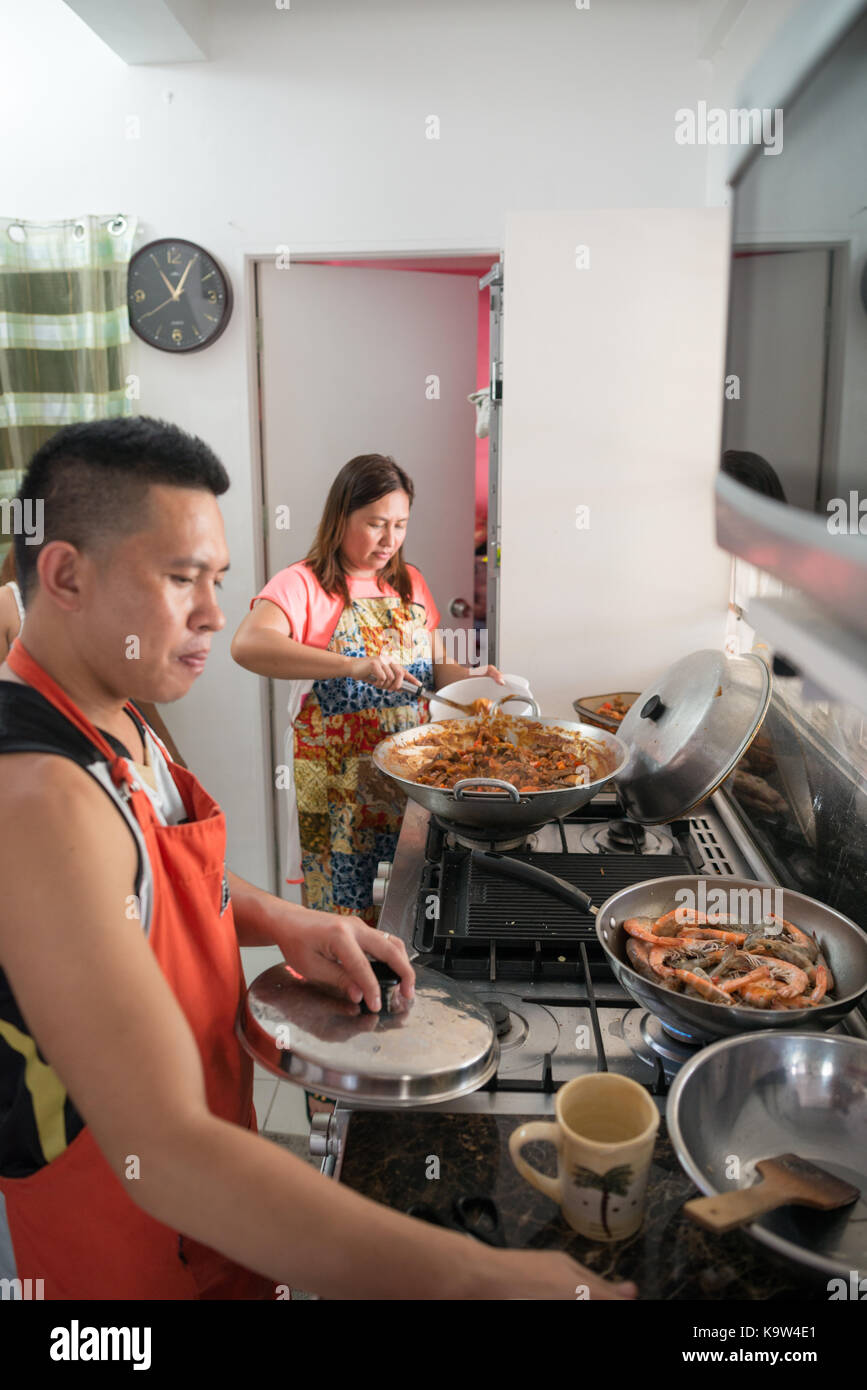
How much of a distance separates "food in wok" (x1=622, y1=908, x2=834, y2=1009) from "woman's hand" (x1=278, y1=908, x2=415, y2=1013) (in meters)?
0.31

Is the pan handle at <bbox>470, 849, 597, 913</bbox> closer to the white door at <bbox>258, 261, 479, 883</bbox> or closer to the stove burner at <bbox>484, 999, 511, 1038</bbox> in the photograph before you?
the stove burner at <bbox>484, 999, 511, 1038</bbox>

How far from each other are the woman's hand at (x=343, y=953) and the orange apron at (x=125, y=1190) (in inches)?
4.1

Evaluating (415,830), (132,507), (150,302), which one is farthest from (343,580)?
(132,507)

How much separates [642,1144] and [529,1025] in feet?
1.45

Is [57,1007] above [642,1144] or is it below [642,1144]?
above

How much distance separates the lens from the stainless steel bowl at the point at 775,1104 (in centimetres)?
94

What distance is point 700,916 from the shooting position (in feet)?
4.29

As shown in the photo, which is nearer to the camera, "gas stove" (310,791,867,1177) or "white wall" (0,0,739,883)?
"gas stove" (310,791,867,1177)

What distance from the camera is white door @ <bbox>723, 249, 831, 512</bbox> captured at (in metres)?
0.53

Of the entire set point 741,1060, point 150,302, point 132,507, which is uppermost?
point 150,302

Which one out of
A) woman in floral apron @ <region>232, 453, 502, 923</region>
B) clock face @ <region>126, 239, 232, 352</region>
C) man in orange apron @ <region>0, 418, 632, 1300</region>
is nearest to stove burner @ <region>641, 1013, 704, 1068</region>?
man in orange apron @ <region>0, 418, 632, 1300</region>

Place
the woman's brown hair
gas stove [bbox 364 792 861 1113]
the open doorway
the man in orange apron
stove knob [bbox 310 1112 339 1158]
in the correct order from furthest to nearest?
the open doorway < the woman's brown hair < gas stove [bbox 364 792 861 1113] < stove knob [bbox 310 1112 339 1158] < the man in orange apron

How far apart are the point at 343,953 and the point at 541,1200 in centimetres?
34
